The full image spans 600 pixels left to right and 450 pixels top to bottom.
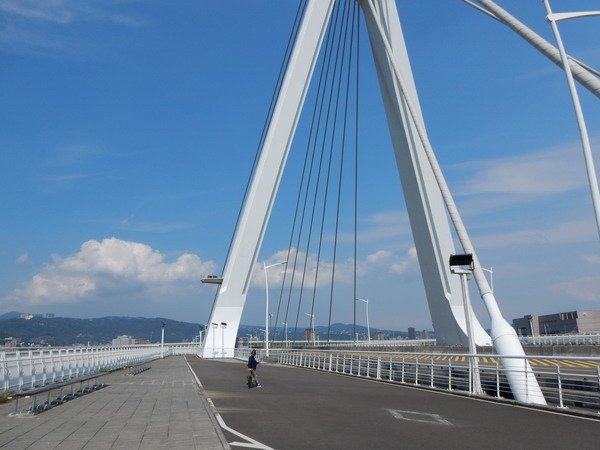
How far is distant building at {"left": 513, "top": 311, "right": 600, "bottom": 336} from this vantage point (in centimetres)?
8481

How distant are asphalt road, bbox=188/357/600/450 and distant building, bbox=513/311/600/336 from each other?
7287 cm

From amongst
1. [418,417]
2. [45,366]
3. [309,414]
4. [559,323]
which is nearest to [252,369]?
[45,366]

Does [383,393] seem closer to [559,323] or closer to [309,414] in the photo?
[309,414]

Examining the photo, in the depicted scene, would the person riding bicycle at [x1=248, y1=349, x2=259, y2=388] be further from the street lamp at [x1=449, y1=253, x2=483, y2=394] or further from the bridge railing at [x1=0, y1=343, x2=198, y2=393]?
the street lamp at [x1=449, y1=253, x2=483, y2=394]

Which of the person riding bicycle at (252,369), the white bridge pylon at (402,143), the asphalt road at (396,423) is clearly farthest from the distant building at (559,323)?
the asphalt road at (396,423)

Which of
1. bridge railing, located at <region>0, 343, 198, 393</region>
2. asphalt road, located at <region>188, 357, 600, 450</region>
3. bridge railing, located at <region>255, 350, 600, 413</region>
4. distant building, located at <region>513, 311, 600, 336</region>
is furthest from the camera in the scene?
distant building, located at <region>513, 311, 600, 336</region>

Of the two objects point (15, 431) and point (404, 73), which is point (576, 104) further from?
point (404, 73)

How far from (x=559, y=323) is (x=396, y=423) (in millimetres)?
88794

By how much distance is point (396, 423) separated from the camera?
1036 centimetres

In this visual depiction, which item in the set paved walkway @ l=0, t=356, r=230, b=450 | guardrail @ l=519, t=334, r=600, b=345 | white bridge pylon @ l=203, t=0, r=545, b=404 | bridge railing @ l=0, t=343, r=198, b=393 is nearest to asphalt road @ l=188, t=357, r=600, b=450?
paved walkway @ l=0, t=356, r=230, b=450

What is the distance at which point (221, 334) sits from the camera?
155 feet

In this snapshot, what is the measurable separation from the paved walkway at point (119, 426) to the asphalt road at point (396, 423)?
605mm

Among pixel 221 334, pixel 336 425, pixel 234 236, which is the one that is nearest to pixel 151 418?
pixel 336 425

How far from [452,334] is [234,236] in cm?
1693
